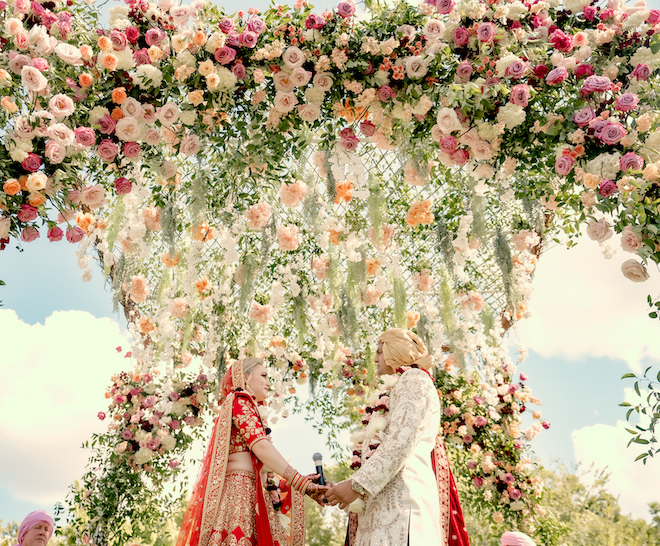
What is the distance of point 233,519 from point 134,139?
2.29 m

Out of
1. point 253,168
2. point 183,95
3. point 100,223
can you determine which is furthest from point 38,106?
point 100,223

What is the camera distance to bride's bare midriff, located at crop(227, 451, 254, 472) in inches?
125

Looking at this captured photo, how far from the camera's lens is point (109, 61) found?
314cm

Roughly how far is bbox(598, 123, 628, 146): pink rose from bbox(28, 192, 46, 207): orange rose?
3.12 m

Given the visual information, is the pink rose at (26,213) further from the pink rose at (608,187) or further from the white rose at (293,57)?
the pink rose at (608,187)

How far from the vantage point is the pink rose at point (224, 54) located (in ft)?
10.8

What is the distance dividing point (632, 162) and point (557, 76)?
69cm

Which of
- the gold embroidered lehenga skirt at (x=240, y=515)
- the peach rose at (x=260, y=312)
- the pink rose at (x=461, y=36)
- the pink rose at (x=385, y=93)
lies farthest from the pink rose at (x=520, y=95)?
the peach rose at (x=260, y=312)

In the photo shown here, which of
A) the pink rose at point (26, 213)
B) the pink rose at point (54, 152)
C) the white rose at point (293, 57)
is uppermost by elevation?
the white rose at point (293, 57)

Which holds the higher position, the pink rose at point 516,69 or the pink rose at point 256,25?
the pink rose at point 256,25

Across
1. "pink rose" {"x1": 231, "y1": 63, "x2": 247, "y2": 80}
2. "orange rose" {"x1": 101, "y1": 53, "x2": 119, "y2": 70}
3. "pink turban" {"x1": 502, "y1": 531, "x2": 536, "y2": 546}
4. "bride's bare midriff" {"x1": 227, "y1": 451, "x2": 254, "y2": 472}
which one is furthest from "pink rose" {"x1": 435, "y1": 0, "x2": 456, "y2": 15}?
"pink turban" {"x1": 502, "y1": 531, "x2": 536, "y2": 546}

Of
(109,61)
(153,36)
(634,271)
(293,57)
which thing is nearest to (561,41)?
(634,271)

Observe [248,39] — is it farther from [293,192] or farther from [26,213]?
[26,213]

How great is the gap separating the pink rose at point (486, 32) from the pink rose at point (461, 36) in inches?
3.6
